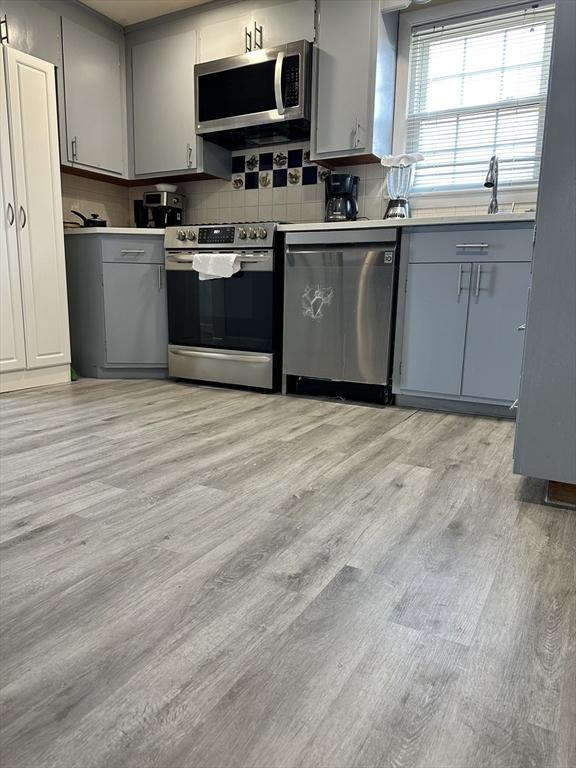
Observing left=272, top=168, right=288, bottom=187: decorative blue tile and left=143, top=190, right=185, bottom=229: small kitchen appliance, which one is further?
left=143, top=190, right=185, bottom=229: small kitchen appliance

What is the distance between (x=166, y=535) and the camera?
1.33 meters

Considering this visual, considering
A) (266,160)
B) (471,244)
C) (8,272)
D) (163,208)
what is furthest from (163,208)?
(471,244)

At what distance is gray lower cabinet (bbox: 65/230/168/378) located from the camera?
3445 mm

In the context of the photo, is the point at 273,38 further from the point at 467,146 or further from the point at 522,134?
the point at 522,134

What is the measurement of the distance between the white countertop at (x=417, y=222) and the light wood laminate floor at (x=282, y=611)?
112 cm

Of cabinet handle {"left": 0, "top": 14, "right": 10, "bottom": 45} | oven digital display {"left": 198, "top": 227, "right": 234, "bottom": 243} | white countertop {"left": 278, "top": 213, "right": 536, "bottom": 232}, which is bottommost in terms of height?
oven digital display {"left": 198, "top": 227, "right": 234, "bottom": 243}

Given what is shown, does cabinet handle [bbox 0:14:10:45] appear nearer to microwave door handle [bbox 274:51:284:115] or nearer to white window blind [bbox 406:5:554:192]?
microwave door handle [bbox 274:51:284:115]

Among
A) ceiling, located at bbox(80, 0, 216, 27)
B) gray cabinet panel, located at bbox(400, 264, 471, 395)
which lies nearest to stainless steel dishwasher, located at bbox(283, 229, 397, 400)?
gray cabinet panel, located at bbox(400, 264, 471, 395)

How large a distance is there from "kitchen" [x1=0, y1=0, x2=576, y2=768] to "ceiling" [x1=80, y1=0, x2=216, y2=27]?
3 centimetres

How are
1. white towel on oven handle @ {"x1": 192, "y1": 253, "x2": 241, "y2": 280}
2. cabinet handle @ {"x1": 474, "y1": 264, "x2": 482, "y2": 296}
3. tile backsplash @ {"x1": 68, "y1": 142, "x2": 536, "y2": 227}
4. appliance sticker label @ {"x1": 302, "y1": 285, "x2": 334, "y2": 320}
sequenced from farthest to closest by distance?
1. tile backsplash @ {"x1": 68, "y1": 142, "x2": 536, "y2": 227}
2. white towel on oven handle @ {"x1": 192, "y1": 253, "x2": 241, "y2": 280}
3. appliance sticker label @ {"x1": 302, "y1": 285, "x2": 334, "y2": 320}
4. cabinet handle @ {"x1": 474, "y1": 264, "x2": 482, "y2": 296}

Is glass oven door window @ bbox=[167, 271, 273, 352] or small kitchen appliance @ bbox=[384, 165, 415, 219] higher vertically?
small kitchen appliance @ bbox=[384, 165, 415, 219]

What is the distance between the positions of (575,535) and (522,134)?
7.93 ft

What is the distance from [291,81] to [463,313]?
1.72 m

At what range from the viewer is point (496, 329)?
251 cm
